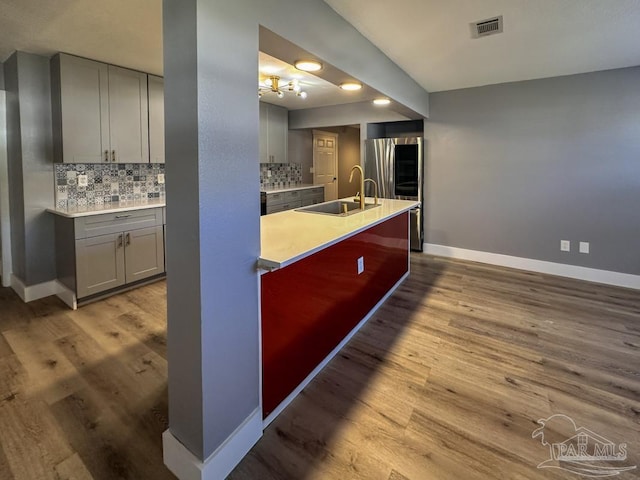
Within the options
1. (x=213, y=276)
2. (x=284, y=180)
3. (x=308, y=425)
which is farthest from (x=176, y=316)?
(x=284, y=180)

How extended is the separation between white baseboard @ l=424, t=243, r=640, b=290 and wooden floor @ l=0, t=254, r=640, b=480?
24.7 inches

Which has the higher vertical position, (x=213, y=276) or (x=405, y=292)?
(x=213, y=276)

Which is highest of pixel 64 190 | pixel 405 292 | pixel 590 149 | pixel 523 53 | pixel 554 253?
pixel 523 53

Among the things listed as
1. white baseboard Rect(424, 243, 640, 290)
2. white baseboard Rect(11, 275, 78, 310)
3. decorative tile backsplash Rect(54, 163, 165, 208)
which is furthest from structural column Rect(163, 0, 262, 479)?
white baseboard Rect(424, 243, 640, 290)

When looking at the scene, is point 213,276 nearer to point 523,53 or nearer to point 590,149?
point 523,53

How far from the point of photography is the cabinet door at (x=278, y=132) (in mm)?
5766

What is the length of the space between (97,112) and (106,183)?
0.76 m

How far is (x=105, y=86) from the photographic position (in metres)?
3.38

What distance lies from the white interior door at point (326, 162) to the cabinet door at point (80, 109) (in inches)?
157

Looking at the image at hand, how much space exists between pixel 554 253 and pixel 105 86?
5.31 metres

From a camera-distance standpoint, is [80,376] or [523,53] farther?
[523,53]

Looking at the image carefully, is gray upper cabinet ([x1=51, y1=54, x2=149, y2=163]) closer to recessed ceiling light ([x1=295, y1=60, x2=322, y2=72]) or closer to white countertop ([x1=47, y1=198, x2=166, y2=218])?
white countertop ([x1=47, y1=198, x2=166, y2=218])

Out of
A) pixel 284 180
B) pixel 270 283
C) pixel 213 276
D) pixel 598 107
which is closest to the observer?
pixel 213 276

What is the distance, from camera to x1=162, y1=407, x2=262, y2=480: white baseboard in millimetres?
1368
